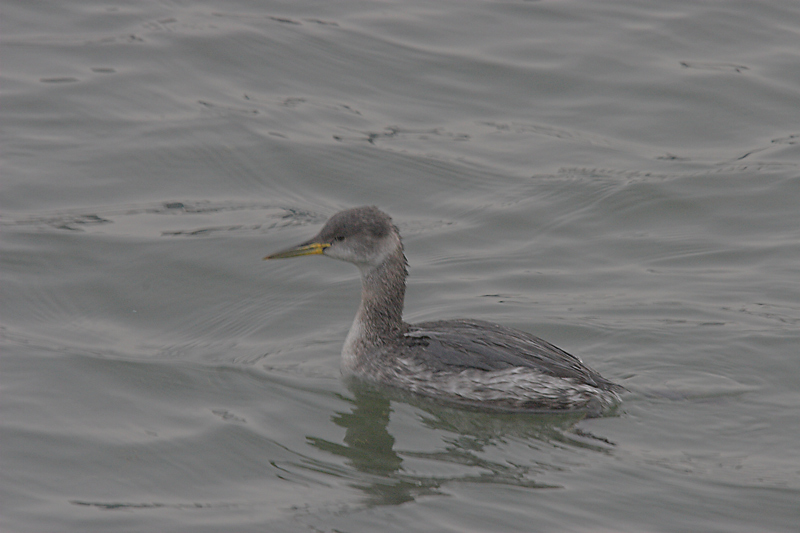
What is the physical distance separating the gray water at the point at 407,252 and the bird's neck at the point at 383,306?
0.44 m

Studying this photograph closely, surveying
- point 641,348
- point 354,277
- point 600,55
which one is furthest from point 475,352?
point 600,55

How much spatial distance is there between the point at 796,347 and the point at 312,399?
3702 millimetres

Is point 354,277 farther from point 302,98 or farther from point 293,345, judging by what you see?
point 302,98

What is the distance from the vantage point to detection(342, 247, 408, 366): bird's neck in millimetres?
8180

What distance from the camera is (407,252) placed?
1011 centimetres

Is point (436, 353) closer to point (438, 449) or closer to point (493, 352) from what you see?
point (493, 352)

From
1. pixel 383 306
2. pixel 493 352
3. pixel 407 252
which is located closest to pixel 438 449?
pixel 493 352

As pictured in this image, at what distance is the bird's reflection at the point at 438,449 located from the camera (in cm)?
666

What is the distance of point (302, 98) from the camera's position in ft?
42.4

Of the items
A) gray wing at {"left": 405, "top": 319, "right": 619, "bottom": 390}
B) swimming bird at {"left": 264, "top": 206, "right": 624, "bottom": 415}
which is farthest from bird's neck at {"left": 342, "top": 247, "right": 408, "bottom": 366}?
gray wing at {"left": 405, "top": 319, "right": 619, "bottom": 390}

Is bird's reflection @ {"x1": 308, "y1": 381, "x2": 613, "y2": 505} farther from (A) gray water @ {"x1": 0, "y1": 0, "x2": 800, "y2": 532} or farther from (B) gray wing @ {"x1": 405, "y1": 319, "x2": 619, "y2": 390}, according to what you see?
(B) gray wing @ {"x1": 405, "y1": 319, "x2": 619, "y2": 390}

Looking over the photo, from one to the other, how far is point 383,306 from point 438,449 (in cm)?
151

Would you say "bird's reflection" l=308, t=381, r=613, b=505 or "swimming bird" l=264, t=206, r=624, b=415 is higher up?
"swimming bird" l=264, t=206, r=624, b=415

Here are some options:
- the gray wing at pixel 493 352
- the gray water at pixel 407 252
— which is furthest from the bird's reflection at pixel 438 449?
the gray wing at pixel 493 352
